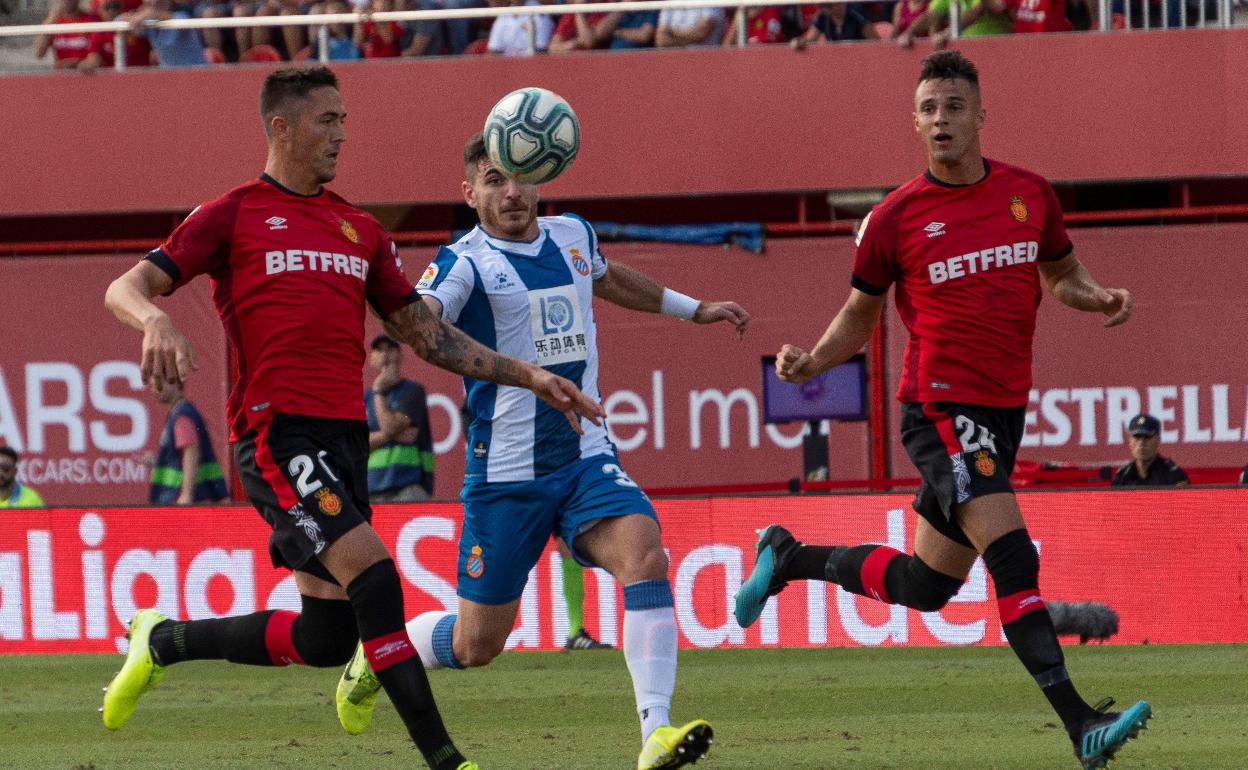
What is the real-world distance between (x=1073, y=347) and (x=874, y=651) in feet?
15.4

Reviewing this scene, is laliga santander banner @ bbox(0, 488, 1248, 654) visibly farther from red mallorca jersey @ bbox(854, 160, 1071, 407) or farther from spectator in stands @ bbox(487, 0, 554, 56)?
spectator in stands @ bbox(487, 0, 554, 56)

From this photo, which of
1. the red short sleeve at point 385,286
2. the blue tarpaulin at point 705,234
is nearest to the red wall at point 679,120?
the blue tarpaulin at point 705,234

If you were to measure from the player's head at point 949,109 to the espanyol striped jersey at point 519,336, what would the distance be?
4.60ft

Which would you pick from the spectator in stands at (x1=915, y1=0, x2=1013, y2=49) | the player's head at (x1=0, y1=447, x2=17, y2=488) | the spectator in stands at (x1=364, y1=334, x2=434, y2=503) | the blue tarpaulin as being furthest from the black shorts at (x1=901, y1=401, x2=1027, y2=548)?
the spectator in stands at (x1=915, y1=0, x2=1013, y2=49)

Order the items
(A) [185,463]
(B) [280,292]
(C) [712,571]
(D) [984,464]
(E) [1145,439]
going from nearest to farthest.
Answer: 1. (B) [280,292]
2. (D) [984,464]
3. (C) [712,571]
4. (E) [1145,439]
5. (A) [185,463]

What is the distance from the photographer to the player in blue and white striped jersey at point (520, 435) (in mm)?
7035

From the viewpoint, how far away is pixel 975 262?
23.4 feet

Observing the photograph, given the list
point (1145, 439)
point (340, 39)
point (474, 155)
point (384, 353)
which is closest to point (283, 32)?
point (340, 39)

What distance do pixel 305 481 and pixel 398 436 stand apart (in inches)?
298

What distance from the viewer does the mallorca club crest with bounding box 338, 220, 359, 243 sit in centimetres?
667

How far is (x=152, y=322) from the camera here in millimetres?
5785

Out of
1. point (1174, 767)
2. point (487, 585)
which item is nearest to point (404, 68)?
point (487, 585)

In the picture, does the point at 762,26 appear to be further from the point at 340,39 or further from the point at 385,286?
the point at 385,286

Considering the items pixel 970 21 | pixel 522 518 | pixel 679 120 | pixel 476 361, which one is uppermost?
pixel 970 21
